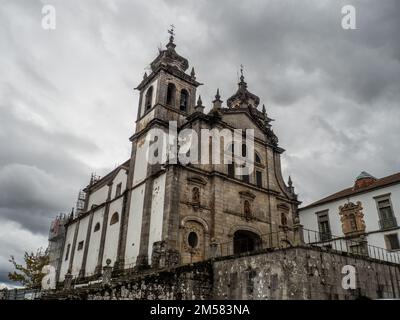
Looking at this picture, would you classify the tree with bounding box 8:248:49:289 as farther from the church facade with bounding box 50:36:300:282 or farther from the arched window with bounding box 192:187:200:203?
the arched window with bounding box 192:187:200:203

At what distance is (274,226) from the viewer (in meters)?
26.7

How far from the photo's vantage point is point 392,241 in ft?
86.5

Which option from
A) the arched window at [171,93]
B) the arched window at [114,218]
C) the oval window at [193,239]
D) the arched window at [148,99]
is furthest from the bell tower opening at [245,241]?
the arched window at [148,99]

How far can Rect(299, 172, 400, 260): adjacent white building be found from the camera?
26634mm

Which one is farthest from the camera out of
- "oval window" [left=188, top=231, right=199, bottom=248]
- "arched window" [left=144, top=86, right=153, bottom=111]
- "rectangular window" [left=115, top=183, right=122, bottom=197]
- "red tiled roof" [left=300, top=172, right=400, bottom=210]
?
"rectangular window" [left=115, top=183, right=122, bottom=197]

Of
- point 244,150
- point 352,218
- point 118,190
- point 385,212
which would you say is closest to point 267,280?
point 244,150

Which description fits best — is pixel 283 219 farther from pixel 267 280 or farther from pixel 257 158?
pixel 267 280

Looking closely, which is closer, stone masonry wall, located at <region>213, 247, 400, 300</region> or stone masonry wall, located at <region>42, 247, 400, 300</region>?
stone masonry wall, located at <region>213, 247, 400, 300</region>

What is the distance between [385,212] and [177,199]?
17498mm

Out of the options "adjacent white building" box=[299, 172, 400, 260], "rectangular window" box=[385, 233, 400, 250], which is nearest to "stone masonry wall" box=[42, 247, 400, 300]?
"adjacent white building" box=[299, 172, 400, 260]

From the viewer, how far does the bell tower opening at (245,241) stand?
81.2 feet

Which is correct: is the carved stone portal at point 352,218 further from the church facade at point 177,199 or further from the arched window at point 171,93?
the arched window at point 171,93

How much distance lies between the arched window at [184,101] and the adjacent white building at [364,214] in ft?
50.4

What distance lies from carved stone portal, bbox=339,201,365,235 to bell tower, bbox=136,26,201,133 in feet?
54.4
